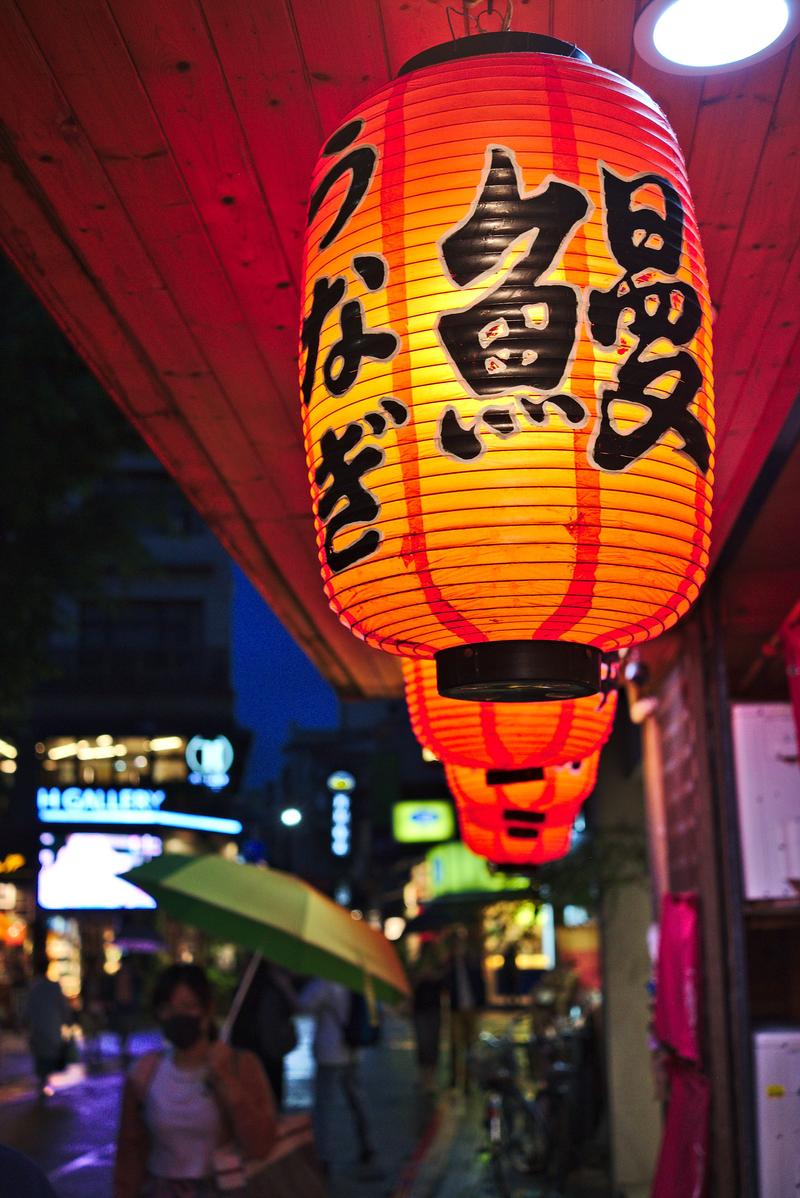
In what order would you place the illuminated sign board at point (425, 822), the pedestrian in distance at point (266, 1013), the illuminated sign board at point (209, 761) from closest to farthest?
the pedestrian in distance at point (266, 1013) < the illuminated sign board at point (425, 822) < the illuminated sign board at point (209, 761)

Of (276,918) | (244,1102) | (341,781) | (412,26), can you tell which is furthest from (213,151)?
(341,781)

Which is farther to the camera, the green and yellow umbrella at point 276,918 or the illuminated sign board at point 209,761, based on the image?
the illuminated sign board at point 209,761

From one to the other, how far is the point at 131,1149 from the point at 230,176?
13.0 ft

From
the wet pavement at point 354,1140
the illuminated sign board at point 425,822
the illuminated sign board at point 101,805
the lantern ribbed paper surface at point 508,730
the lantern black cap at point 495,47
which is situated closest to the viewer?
the lantern black cap at point 495,47

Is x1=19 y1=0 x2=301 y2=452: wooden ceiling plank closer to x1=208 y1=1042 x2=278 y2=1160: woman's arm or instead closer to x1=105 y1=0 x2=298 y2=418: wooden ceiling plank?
x1=105 y1=0 x2=298 y2=418: wooden ceiling plank

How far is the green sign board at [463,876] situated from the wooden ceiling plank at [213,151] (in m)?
17.2

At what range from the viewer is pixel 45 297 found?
13.9 ft

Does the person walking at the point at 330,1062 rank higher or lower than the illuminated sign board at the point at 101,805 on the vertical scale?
lower

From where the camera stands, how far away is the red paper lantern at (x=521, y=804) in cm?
605

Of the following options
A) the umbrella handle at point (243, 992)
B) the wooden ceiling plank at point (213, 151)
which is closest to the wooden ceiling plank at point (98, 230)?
the wooden ceiling plank at point (213, 151)

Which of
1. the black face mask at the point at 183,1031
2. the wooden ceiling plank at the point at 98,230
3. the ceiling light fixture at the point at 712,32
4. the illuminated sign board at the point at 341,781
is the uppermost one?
the illuminated sign board at the point at 341,781

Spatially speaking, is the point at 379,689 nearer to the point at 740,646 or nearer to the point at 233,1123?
the point at 740,646

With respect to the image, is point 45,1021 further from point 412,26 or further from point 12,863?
point 12,863

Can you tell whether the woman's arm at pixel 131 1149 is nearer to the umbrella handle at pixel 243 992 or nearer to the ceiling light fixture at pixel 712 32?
the ceiling light fixture at pixel 712 32
